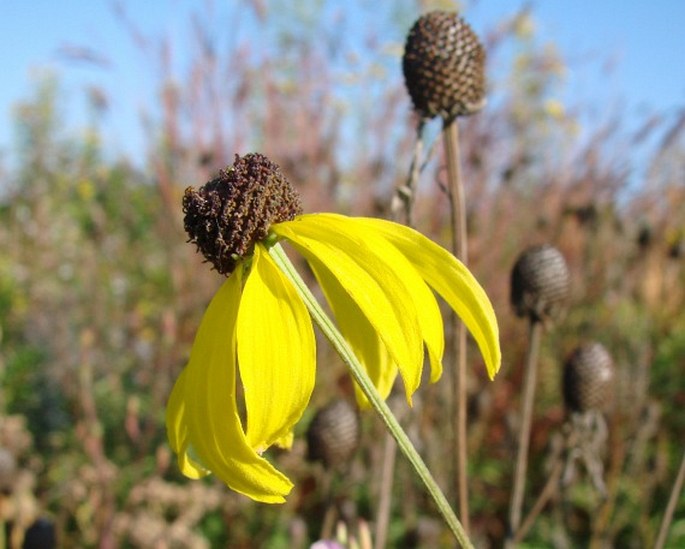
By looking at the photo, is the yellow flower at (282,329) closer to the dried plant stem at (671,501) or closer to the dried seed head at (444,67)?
the dried seed head at (444,67)

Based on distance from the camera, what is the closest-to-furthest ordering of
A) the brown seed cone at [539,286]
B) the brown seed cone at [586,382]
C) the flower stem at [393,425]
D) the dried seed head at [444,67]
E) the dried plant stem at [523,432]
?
the flower stem at [393,425] < the dried seed head at [444,67] < the dried plant stem at [523,432] < the brown seed cone at [539,286] < the brown seed cone at [586,382]

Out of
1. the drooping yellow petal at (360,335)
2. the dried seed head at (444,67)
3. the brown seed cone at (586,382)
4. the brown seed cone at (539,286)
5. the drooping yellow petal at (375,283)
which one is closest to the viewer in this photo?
the drooping yellow petal at (375,283)

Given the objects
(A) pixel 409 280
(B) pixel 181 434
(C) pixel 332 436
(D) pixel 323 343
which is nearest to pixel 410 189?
(A) pixel 409 280

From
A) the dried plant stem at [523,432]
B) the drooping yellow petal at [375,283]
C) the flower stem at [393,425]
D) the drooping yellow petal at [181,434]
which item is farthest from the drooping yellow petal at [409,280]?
the dried plant stem at [523,432]

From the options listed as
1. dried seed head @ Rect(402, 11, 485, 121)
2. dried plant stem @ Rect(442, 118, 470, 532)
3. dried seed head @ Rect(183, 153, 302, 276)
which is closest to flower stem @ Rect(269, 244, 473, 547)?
dried seed head @ Rect(183, 153, 302, 276)

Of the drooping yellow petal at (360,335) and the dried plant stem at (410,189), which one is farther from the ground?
the dried plant stem at (410,189)

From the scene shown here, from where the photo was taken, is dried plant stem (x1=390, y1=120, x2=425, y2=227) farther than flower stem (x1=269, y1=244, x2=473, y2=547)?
Yes

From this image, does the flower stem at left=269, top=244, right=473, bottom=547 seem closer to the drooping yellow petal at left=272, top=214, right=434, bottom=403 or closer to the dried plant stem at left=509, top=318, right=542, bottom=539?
the drooping yellow petal at left=272, top=214, right=434, bottom=403

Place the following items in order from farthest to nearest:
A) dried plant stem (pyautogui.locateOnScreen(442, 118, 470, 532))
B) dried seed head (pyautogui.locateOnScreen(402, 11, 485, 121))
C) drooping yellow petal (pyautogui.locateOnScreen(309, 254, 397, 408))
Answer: dried seed head (pyautogui.locateOnScreen(402, 11, 485, 121)) < dried plant stem (pyautogui.locateOnScreen(442, 118, 470, 532)) < drooping yellow petal (pyautogui.locateOnScreen(309, 254, 397, 408))
